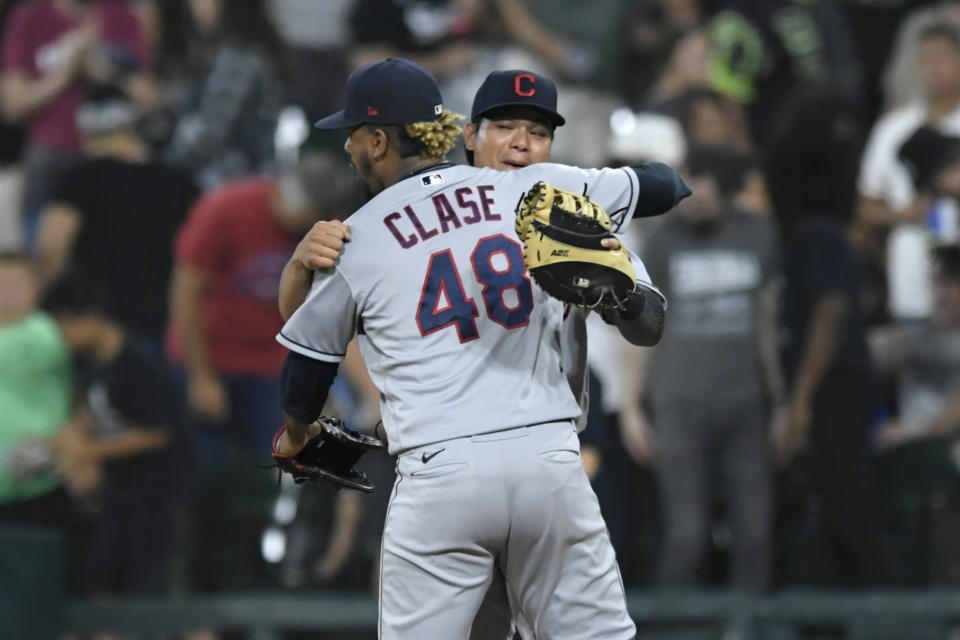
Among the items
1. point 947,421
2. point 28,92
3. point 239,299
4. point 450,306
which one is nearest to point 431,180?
point 450,306

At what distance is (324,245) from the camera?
4152 mm

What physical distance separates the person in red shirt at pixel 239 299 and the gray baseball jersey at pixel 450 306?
399cm

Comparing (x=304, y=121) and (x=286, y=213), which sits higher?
(x=304, y=121)

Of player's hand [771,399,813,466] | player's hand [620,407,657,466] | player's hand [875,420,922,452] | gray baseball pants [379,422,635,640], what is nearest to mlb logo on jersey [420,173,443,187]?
gray baseball pants [379,422,635,640]

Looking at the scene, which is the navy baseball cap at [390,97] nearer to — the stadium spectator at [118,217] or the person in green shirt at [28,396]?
the person in green shirt at [28,396]

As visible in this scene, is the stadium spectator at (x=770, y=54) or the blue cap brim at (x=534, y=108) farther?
the stadium spectator at (x=770, y=54)

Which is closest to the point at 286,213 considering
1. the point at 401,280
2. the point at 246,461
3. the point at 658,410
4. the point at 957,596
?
the point at 246,461

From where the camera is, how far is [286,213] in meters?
8.25

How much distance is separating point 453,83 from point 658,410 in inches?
114

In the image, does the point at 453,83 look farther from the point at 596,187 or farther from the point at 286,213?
the point at 596,187

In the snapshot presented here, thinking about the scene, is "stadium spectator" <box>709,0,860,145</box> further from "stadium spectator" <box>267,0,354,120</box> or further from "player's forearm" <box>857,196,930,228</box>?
"stadium spectator" <box>267,0,354,120</box>

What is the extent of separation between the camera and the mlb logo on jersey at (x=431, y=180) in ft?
13.8

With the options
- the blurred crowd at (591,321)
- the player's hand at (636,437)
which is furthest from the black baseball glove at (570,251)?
the player's hand at (636,437)

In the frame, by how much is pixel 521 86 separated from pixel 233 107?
528 cm
